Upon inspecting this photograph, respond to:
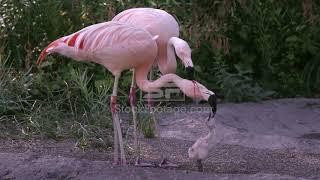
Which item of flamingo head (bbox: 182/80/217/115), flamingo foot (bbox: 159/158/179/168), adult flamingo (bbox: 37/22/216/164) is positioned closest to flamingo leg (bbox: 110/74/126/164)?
adult flamingo (bbox: 37/22/216/164)

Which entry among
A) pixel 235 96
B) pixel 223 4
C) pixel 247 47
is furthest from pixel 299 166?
pixel 247 47

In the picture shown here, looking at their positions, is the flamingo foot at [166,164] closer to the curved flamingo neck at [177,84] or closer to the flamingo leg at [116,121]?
the flamingo leg at [116,121]

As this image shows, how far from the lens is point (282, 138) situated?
4.62m

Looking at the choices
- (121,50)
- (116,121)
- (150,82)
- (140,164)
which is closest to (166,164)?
(140,164)

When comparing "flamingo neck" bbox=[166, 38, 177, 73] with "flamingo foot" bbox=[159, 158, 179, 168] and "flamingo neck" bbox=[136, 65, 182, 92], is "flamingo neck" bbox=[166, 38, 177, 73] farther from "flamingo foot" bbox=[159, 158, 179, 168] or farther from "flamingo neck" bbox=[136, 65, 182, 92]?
"flamingo foot" bbox=[159, 158, 179, 168]

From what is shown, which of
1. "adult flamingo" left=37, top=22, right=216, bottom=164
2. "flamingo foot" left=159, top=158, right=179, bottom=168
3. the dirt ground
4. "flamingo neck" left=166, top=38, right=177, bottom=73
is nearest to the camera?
the dirt ground

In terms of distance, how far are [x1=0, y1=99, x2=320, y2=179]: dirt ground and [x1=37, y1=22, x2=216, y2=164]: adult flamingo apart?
409 mm

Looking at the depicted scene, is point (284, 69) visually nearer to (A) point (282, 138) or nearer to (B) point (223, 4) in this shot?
(B) point (223, 4)

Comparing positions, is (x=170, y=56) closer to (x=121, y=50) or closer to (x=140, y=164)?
(x=121, y=50)

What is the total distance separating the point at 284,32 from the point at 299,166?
283 centimetres

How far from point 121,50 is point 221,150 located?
128cm

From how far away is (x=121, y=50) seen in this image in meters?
3.51

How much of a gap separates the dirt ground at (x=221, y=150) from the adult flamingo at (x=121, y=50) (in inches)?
16.1

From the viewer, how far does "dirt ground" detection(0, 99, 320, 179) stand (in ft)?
11.1
